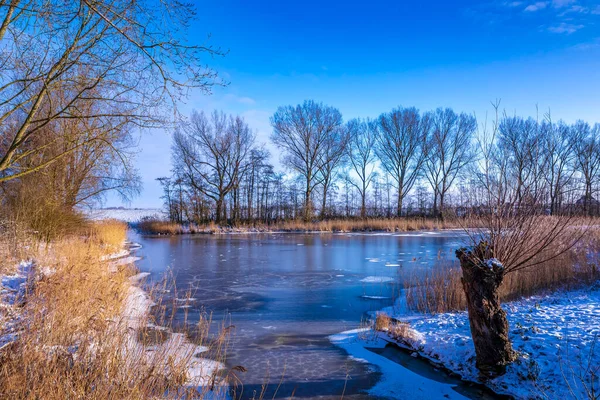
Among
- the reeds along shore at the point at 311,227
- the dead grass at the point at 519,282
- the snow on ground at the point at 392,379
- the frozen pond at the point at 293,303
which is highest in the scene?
the reeds along shore at the point at 311,227

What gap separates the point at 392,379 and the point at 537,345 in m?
1.65

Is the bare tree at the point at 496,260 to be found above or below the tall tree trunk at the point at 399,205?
below

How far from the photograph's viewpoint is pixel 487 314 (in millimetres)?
4051

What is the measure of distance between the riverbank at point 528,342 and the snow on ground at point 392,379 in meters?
0.03

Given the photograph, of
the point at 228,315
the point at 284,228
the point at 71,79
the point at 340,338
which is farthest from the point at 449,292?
the point at 284,228

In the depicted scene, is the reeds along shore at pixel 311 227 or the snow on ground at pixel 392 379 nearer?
the snow on ground at pixel 392 379

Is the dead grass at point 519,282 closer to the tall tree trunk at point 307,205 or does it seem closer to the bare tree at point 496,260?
the bare tree at point 496,260

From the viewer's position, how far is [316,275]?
10.3 m

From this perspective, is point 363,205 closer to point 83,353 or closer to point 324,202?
point 324,202

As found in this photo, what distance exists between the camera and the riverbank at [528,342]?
364 centimetres

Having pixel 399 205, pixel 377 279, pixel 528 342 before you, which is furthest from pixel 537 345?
pixel 399 205

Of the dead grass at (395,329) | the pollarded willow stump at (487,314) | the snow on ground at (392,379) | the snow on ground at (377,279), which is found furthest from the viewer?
the snow on ground at (377,279)

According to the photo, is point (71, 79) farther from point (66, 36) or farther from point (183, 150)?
point (183, 150)

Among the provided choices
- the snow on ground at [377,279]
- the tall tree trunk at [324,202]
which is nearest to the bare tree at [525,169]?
the snow on ground at [377,279]
